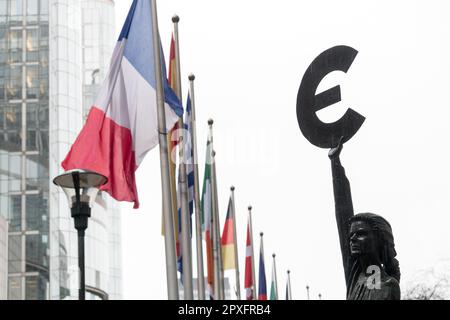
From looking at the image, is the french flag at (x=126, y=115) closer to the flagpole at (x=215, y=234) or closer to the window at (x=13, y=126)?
the flagpole at (x=215, y=234)

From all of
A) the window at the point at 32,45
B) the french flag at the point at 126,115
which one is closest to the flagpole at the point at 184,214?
the french flag at the point at 126,115

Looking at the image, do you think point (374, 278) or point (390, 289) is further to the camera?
point (374, 278)

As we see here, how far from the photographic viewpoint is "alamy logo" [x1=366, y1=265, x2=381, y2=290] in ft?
35.1

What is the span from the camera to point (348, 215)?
11547 millimetres

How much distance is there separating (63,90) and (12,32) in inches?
207

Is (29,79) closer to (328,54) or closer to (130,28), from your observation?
(130,28)

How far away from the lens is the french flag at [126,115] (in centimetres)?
1719

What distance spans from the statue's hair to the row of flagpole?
6223mm

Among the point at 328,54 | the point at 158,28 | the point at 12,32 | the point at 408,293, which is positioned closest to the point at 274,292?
the point at 408,293

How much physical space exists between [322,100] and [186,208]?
887 centimetres

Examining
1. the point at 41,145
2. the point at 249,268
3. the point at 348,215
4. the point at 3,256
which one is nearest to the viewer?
the point at 348,215

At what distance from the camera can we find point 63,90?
76.9m

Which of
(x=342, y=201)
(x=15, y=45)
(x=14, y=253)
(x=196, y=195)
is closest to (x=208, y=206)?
(x=196, y=195)

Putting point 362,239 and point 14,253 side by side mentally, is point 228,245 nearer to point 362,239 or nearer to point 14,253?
point 362,239
